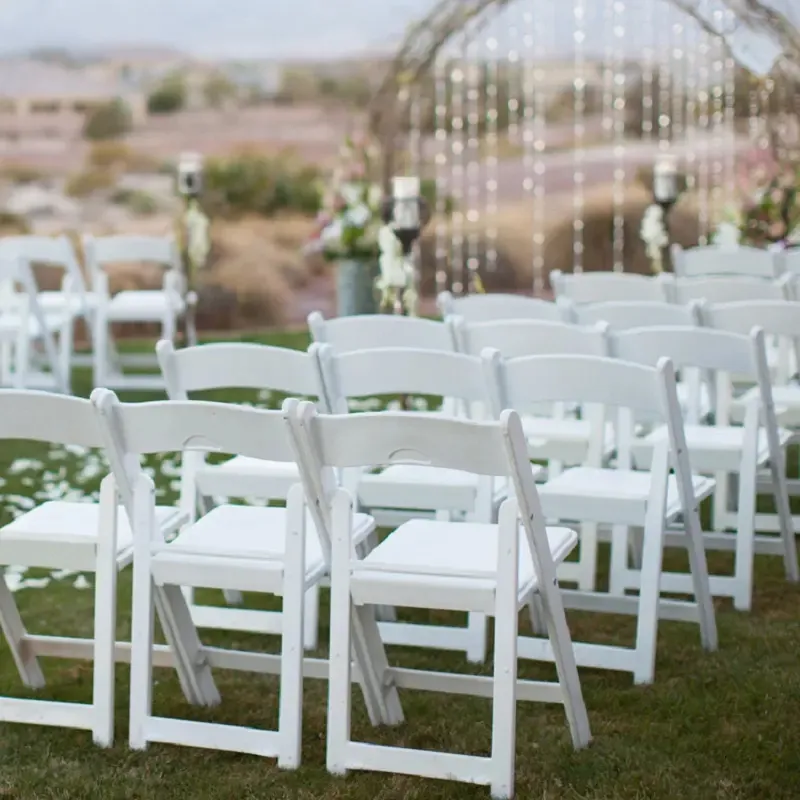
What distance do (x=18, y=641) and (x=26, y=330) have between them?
4.11 meters

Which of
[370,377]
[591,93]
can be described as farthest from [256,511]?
[591,93]

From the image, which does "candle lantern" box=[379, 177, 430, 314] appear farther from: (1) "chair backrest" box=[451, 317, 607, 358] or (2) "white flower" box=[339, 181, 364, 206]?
(2) "white flower" box=[339, 181, 364, 206]

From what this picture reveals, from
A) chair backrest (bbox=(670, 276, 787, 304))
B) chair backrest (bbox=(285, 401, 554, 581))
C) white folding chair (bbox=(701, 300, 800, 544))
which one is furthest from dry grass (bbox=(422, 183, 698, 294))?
chair backrest (bbox=(285, 401, 554, 581))

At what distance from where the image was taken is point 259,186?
11734 mm

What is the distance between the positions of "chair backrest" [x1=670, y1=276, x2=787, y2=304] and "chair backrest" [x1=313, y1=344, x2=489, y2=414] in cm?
212

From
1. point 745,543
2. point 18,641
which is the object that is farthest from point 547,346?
point 18,641

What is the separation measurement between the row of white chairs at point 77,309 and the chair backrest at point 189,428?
447cm

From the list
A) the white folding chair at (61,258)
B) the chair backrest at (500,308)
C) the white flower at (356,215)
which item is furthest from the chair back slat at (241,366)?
the white flower at (356,215)

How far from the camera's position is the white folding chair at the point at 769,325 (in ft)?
15.6

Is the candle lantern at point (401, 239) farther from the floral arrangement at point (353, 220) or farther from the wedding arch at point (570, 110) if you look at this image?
the wedding arch at point (570, 110)

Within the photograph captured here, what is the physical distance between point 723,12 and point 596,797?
752 centimetres

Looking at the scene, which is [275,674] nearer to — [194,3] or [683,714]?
[683,714]

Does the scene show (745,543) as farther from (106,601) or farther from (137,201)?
(137,201)

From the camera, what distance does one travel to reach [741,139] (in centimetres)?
1142
